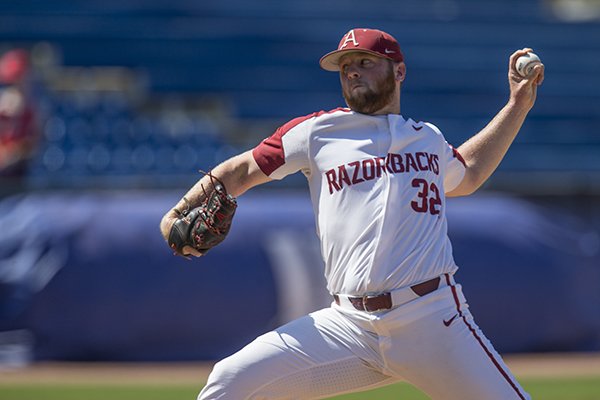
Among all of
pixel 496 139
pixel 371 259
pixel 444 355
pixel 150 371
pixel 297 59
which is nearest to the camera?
pixel 444 355

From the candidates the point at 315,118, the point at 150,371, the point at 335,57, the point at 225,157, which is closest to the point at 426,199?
the point at 315,118

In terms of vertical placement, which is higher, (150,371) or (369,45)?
(369,45)

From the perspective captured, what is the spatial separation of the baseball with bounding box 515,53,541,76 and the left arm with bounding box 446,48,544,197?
0.05 feet

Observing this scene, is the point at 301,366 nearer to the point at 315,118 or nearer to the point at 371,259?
the point at 371,259

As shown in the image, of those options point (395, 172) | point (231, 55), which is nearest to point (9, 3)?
point (231, 55)

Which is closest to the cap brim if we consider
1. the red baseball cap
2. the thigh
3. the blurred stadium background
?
the red baseball cap

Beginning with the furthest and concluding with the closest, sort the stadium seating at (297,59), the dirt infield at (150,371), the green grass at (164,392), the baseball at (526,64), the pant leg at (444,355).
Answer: the stadium seating at (297,59) < the dirt infield at (150,371) < the green grass at (164,392) < the baseball at (526,64) < the pant leg at (444,355)

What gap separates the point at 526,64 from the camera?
4.11 meters

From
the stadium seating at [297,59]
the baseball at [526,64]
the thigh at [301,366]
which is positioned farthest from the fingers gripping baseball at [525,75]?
the stadium seating at [297,59]

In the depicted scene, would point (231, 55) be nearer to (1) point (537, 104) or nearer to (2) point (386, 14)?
(2) point (386, 14)

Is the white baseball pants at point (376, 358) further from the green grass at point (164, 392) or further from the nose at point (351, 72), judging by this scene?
the green grass at point (164, 392)

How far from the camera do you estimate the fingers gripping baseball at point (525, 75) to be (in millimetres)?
4113

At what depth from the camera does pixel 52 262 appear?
8.52 metres

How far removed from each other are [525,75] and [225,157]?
8764mm
